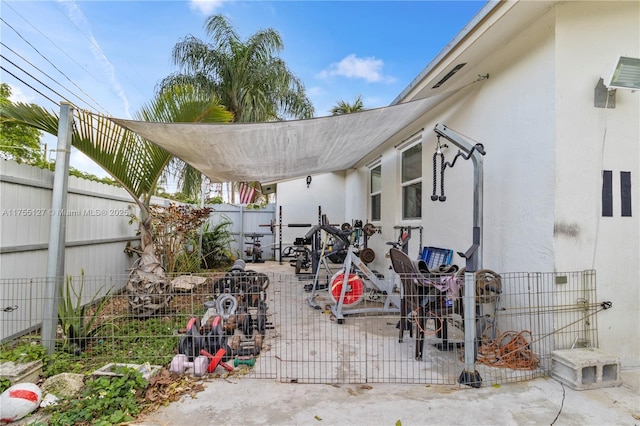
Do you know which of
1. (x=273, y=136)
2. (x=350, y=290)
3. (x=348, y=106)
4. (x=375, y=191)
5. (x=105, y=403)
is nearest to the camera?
(x=105, y=403)

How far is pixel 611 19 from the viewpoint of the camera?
258cm

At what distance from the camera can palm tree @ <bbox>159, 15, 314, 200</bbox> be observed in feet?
35.9

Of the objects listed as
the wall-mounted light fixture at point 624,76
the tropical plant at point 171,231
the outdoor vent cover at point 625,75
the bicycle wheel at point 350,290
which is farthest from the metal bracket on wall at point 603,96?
the tropical plant at point 171,231

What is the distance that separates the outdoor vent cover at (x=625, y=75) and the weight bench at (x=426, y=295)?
6.27 feet

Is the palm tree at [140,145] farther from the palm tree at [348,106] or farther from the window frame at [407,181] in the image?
the palm tree at [348,106]

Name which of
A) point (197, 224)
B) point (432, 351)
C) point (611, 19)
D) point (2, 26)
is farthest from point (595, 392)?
point (2, 26)

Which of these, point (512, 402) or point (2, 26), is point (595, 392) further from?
point (2, 26)

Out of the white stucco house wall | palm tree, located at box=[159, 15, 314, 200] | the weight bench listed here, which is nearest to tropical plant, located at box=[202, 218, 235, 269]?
palm tree, located at box=[159, 15, 314, 200]

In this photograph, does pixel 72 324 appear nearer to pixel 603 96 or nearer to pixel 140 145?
pixel 140 145

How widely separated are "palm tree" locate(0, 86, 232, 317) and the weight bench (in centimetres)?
233

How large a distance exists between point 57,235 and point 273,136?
2224 millimetres

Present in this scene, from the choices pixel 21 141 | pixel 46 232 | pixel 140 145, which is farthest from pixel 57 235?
pixel 21 141

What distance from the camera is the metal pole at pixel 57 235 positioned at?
2654 millimetres

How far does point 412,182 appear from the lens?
5.20 m
